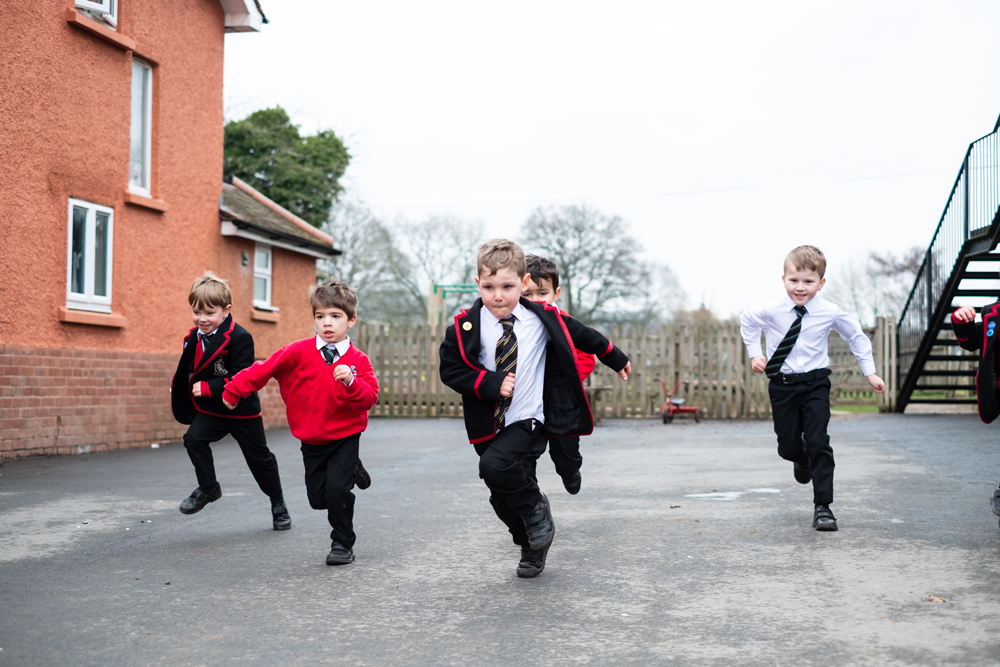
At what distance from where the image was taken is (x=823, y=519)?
582 cm

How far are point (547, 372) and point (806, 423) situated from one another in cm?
216

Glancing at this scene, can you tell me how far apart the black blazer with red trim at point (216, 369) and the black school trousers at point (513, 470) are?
2.19 m

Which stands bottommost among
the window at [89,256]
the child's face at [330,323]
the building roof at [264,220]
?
the child's face at [330,323]

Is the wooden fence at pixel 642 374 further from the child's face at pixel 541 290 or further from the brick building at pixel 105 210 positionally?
the child's face at pixel 541 290

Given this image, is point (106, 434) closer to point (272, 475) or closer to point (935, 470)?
point (272, 475)

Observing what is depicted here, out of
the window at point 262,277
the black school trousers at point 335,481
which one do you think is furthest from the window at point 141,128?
the black school trousers at point 335,481

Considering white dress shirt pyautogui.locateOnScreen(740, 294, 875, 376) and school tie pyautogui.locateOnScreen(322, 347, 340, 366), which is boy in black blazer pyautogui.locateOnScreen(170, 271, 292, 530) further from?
white dress shirt pyautogui.locateOnScreen(740, 294, 875, 376)

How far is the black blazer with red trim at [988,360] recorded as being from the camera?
5.48 metres

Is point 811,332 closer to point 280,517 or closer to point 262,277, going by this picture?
point 280,517

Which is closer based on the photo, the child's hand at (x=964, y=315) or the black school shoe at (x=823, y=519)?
the child's hand at (x=964, y=315)

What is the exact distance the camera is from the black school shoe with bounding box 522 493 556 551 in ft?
15.6

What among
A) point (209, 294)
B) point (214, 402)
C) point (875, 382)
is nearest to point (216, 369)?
point (214, 402)

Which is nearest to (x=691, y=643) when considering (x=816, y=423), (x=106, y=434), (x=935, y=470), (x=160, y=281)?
(x=816, y=423)

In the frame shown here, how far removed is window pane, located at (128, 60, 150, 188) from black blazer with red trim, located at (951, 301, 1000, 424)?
11302 millimetres
